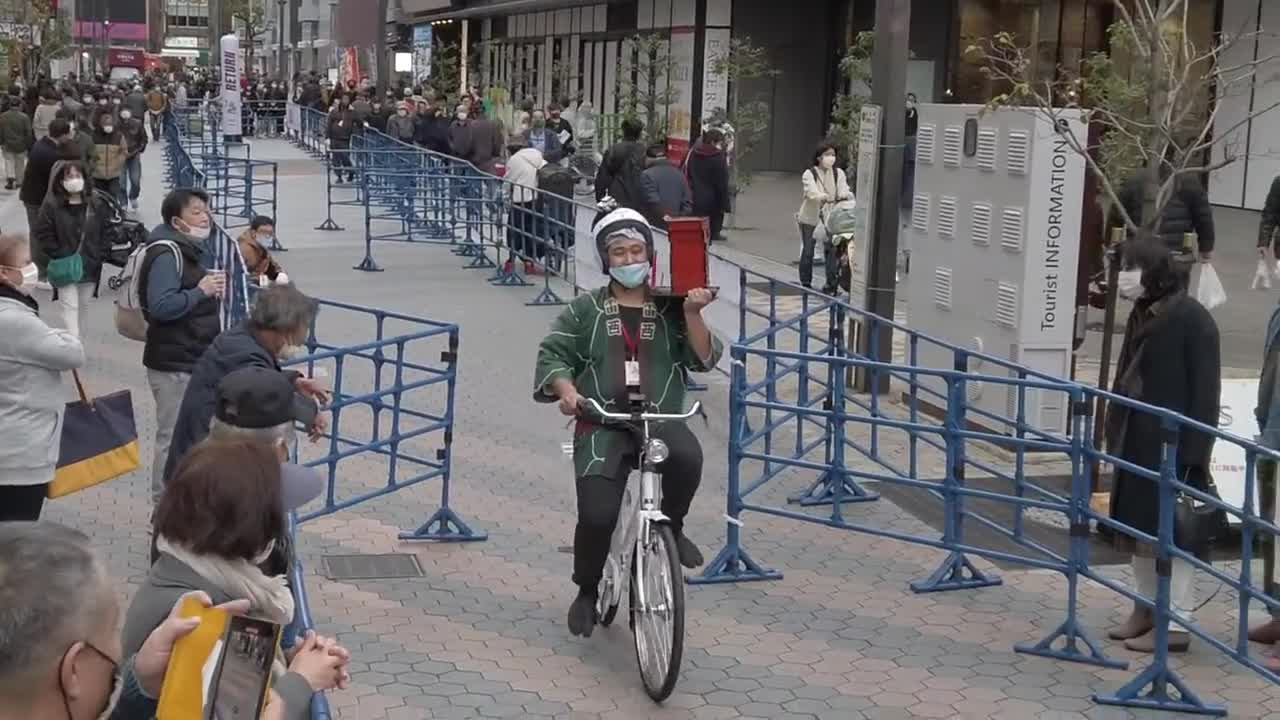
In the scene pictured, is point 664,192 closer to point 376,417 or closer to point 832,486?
point 832,486

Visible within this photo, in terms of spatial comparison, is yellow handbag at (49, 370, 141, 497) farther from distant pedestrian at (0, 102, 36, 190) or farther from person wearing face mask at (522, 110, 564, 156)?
distant pedestrian at (0, 102, 36, 190)

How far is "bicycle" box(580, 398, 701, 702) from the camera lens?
6.16 meters

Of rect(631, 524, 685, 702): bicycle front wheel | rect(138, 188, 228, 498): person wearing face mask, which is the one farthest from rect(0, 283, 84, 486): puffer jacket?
rect(631, 524, 685, 702): bicycle front wheel

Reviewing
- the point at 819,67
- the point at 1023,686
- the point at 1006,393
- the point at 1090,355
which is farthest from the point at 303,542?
the point at 819,67

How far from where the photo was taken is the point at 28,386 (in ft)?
21.5

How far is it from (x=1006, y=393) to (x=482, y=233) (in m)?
10.1

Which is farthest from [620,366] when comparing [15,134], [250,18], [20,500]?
[250,18]

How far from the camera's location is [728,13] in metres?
34.1

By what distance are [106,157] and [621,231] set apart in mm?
14364

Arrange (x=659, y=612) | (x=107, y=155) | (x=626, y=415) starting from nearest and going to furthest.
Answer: (x=659, y=612) < (x=626, y=415) < (x=107, y=155)

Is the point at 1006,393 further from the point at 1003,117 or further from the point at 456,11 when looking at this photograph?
the point at 456,11

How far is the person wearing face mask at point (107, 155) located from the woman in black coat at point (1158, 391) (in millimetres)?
14235

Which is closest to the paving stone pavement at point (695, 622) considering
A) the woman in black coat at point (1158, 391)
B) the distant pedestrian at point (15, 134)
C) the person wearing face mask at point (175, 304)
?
the woman in black coat at point (1158, 391)

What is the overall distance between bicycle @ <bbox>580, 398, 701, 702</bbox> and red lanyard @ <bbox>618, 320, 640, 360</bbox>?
0.23 m
